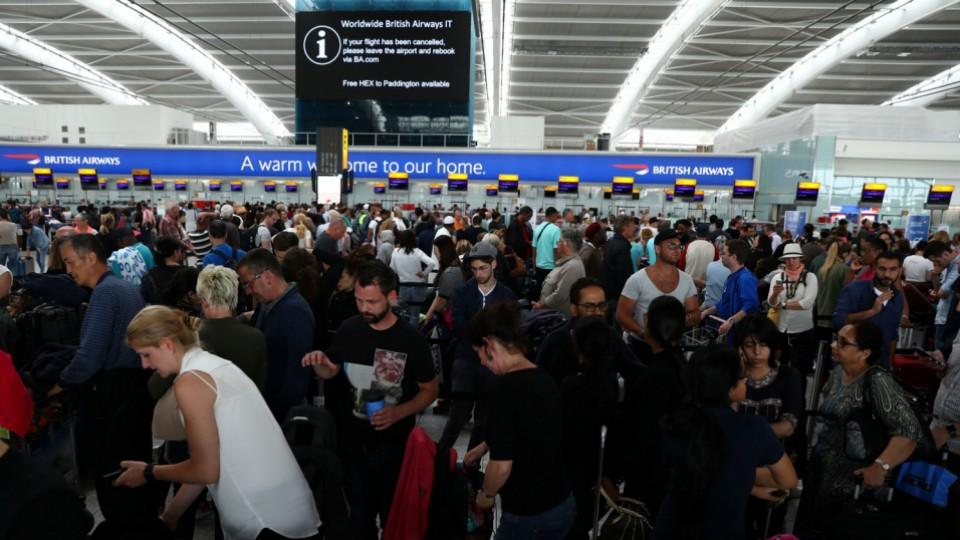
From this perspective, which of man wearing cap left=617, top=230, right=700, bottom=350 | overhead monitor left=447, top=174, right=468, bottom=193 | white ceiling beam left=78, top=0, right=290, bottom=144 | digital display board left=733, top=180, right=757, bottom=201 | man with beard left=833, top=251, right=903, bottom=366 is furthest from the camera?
white ceiling beam left=78, top=0, right=290, bottom=144

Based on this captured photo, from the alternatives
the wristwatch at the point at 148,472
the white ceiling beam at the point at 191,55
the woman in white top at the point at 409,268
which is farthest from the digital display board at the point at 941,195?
the white ceiling beam at the point at 191,55

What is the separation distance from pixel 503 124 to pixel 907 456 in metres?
21.2

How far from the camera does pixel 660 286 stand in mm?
4352

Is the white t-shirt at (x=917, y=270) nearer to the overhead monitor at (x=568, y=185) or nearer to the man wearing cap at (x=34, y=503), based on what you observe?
the man wearing cap at (x=34, y=503)

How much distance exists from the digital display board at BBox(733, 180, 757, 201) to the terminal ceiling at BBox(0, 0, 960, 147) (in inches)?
353

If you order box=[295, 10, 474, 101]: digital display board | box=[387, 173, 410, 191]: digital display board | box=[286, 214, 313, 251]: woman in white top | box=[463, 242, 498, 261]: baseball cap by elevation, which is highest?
box=[295, 10, 474, 101]: digital display board

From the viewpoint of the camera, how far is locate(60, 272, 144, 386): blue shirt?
9.86 feet

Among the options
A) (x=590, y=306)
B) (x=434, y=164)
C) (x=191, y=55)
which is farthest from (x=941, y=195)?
(x=191, y=55)

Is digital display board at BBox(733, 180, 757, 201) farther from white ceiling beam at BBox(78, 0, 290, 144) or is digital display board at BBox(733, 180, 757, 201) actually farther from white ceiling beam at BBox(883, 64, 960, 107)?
white ceiling beam at BBox(78, 0, 290, 144)

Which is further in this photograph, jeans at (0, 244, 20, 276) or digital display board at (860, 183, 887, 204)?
digital display board at (860, 183, 887, 204)

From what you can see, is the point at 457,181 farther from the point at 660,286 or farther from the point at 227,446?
the point at 227,446

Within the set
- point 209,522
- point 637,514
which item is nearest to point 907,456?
point 637,514

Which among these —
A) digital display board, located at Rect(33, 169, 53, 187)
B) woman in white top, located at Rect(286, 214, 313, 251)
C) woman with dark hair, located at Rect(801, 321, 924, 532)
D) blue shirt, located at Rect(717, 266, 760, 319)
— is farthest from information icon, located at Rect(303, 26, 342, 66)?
woman with dark hair, located at Rect(801, 321, 924, 532)

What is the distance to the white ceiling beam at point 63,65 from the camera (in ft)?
100.0
